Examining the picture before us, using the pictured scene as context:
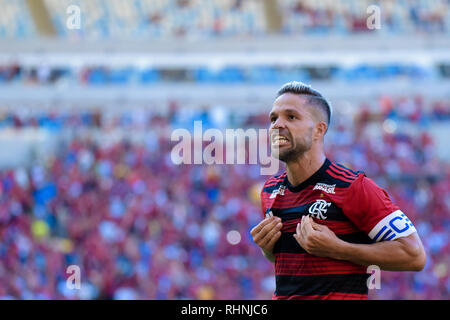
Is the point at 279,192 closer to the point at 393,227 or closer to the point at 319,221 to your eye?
the point at 319,221

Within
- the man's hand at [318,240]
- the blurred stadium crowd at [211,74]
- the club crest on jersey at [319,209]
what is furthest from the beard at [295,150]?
the blurred stadium crowd at [211,74]

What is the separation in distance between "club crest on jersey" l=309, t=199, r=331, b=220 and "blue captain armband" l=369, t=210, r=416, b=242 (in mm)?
231

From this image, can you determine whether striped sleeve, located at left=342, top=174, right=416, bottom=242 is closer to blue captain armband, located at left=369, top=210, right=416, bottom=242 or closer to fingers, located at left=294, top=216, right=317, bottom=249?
blue captain armband, located at left=369, top=210, right=416, bottom=242

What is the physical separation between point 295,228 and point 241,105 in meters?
16.9

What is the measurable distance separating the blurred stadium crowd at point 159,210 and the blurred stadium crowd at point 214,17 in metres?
5.39

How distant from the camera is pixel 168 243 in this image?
1299 cm

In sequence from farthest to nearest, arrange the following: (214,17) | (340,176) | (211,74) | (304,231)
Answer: (214,17)
(211,74)
(340,176)
(304,231)

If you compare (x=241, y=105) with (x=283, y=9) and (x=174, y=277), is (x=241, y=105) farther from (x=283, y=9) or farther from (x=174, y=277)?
(x=174, y=277)

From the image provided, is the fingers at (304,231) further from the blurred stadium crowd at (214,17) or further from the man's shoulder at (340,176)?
the blurred stadium crowd at (214,17)

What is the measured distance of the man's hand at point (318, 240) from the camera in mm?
→ 2744

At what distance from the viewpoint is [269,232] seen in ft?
9.86

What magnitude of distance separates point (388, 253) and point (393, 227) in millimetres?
116

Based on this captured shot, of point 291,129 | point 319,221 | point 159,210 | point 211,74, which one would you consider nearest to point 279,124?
point 291,129

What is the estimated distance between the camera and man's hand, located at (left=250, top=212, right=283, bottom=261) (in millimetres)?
3000
